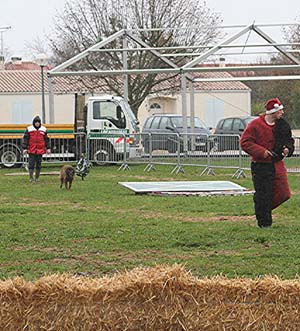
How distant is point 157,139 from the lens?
29.9 m

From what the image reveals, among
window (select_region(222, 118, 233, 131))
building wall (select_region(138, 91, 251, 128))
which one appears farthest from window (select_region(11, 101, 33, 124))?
window (select_region(222, 118, 233, 131))

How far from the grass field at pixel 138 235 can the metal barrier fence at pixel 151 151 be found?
264 inches

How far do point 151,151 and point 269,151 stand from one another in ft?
55.3

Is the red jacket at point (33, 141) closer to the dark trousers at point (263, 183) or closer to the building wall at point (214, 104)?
the dark trousers at point (263, 183)

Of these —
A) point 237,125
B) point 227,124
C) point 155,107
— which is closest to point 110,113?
point 237,125

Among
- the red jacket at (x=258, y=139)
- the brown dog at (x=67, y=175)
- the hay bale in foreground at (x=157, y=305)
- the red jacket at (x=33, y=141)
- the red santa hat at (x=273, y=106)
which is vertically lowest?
the brown dog at (x=67, y=175)

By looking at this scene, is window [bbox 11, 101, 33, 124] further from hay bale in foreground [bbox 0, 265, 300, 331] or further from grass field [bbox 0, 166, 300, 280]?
hay bale in foreground [bbox 0, 265, 300, 331]

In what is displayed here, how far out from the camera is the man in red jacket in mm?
12836

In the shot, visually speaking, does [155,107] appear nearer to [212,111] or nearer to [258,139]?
[212,111]

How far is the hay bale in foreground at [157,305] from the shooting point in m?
6.37

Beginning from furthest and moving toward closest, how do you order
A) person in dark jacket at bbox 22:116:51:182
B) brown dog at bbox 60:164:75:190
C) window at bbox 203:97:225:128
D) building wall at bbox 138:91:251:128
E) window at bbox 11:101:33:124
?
window at bbox 203:97:225:128 < building wall at bbox 138:91:251:128 < window at bbox 11:101:33:124 < person in dark jacket at bbox 22:116:51:182 < brown dog at bbox 60:164:75:190

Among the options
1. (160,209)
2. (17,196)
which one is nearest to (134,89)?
(17,196)

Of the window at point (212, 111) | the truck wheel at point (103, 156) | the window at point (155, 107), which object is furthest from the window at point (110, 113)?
the window at point (155, 107)

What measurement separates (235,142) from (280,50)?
7192mm
